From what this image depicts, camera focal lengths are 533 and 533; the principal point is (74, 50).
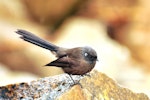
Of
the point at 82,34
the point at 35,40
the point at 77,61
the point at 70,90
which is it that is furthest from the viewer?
the point at 82,34

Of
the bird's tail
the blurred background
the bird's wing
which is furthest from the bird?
the blurred background

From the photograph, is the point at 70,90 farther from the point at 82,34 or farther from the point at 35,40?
the point at 82,34

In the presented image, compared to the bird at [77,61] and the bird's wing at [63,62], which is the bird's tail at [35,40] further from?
the bird's wing at [63,62]

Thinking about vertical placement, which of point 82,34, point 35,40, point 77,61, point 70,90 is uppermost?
point 82,34

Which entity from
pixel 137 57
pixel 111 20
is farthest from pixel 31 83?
pixel 111 20

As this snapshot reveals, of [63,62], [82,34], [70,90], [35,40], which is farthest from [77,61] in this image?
[82,34]
